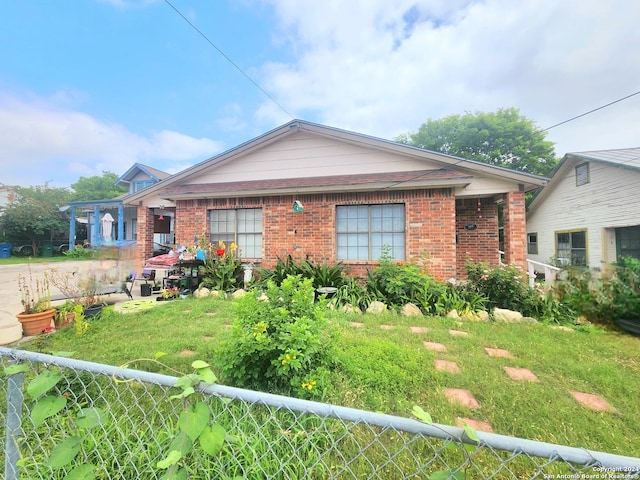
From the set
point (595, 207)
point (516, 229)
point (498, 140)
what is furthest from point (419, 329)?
point (498, 140)

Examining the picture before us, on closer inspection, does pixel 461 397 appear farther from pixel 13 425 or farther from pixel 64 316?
pixel 64 316

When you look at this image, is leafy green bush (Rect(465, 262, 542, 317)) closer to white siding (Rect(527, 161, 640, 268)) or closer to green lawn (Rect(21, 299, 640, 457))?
green lawn (Rect(21, 299, 640, 457))

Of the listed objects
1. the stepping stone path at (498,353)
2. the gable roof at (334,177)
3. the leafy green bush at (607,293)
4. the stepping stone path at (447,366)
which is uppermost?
the gable roof at (334,177)

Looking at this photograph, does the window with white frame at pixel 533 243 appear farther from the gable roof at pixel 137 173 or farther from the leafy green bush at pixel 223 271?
the gable roof at pixel 137 173

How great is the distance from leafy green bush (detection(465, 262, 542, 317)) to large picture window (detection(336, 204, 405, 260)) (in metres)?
2.05

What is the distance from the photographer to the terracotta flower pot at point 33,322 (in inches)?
162

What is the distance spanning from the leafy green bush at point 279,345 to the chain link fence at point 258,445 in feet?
0.77

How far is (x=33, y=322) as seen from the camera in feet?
13.6

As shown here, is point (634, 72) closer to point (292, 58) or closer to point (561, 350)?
point (561, 350)

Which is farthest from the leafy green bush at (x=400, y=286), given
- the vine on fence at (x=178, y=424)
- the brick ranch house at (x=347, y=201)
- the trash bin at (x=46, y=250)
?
the trash bin at (x=46, y=250)

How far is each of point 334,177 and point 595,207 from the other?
9707 millimetres

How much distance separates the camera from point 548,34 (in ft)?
18.3

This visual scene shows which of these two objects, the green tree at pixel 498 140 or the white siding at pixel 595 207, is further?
the green tree at pixel 498 140

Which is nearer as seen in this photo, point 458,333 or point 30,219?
point 458,333
